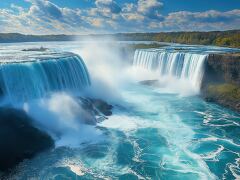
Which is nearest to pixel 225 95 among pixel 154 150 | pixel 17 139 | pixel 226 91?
pixel 226 91

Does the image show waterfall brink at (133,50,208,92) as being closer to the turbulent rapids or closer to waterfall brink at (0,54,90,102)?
the turbulent rapids

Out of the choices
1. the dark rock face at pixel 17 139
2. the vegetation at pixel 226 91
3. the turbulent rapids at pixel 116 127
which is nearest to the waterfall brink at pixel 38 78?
the turbulent rapids at pixel 116 127

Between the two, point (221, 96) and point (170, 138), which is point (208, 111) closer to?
point (221, 96)

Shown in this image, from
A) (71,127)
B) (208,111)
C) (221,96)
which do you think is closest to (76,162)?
(71,127)

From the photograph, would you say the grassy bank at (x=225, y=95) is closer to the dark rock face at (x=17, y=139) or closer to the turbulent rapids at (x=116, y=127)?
the turbulent rapids at (x=116, y=127)

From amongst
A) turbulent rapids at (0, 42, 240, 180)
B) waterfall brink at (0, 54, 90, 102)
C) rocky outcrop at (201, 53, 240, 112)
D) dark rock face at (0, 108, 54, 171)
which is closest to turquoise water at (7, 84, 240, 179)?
turbulent rapids at (0, 42, 240, 180)

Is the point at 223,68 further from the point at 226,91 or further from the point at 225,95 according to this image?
the point at 225,95
